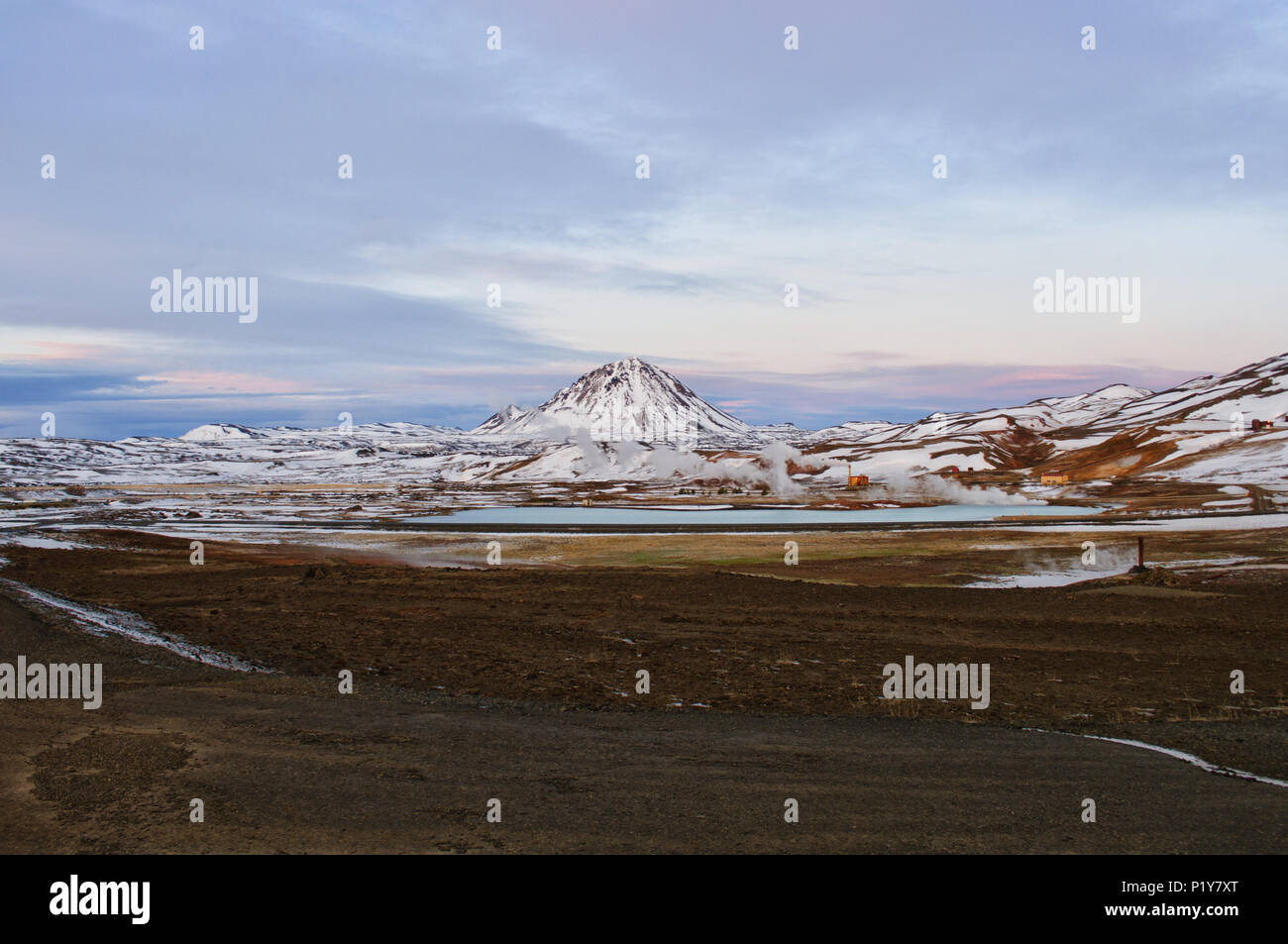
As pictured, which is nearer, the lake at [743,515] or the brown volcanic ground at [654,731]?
the brown volcanic ground at [654,731]

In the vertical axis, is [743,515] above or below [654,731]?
above

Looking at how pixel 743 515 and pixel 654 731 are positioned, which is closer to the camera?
pixel 654 731

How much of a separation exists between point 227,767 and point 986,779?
10.7 meters

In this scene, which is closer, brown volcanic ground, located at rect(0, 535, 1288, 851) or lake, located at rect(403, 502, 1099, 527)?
brown volcanic ground, located at rect(0, 535, 1288, 851)

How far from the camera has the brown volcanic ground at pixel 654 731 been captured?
31.8 ft

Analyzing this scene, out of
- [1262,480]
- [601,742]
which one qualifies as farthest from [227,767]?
[1262,480]

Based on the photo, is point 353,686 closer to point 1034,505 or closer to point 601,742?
point 601,742

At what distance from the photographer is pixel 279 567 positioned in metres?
43.4

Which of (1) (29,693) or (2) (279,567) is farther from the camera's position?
(2) (279,567)

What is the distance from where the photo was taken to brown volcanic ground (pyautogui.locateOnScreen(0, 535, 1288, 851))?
9703 mm

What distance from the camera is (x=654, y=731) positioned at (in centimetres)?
1418

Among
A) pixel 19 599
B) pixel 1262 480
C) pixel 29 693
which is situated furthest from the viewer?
pixel 1262 480
